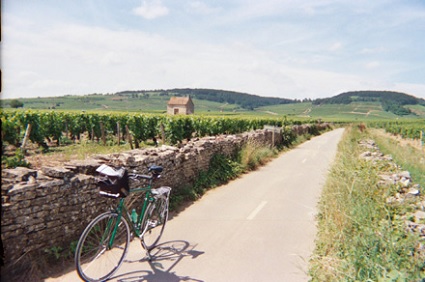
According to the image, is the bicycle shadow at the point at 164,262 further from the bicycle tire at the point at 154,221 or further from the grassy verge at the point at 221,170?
the grassy verge at the point at 221,170

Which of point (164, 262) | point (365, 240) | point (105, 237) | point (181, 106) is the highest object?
point (181, 106)

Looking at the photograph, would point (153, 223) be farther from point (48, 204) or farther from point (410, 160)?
point (410, 160)

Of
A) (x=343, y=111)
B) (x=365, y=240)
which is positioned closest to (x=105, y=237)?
(x=365, y=240)

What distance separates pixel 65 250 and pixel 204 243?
86.7 inches

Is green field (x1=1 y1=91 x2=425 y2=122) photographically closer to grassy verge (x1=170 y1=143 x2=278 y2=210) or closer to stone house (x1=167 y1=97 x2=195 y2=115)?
stone house (x1=167 y1=97 x2=195 y2=115)

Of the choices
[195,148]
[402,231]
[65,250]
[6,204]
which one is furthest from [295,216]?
[6,204]

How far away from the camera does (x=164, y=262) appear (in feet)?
16.4

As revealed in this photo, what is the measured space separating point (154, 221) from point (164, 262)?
2.25 feet

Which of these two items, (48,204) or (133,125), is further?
(133,125)

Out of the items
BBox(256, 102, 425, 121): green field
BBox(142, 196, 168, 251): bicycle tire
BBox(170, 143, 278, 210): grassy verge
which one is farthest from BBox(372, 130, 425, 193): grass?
BBox(256, 102, 425, 121): green field

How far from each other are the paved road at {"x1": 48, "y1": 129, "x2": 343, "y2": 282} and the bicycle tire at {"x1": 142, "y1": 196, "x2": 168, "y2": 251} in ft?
0.54

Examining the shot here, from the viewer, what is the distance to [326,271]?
438cm

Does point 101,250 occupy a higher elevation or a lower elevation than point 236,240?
higher

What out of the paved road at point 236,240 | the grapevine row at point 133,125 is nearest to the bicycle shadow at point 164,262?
the paved road at point 236,240
